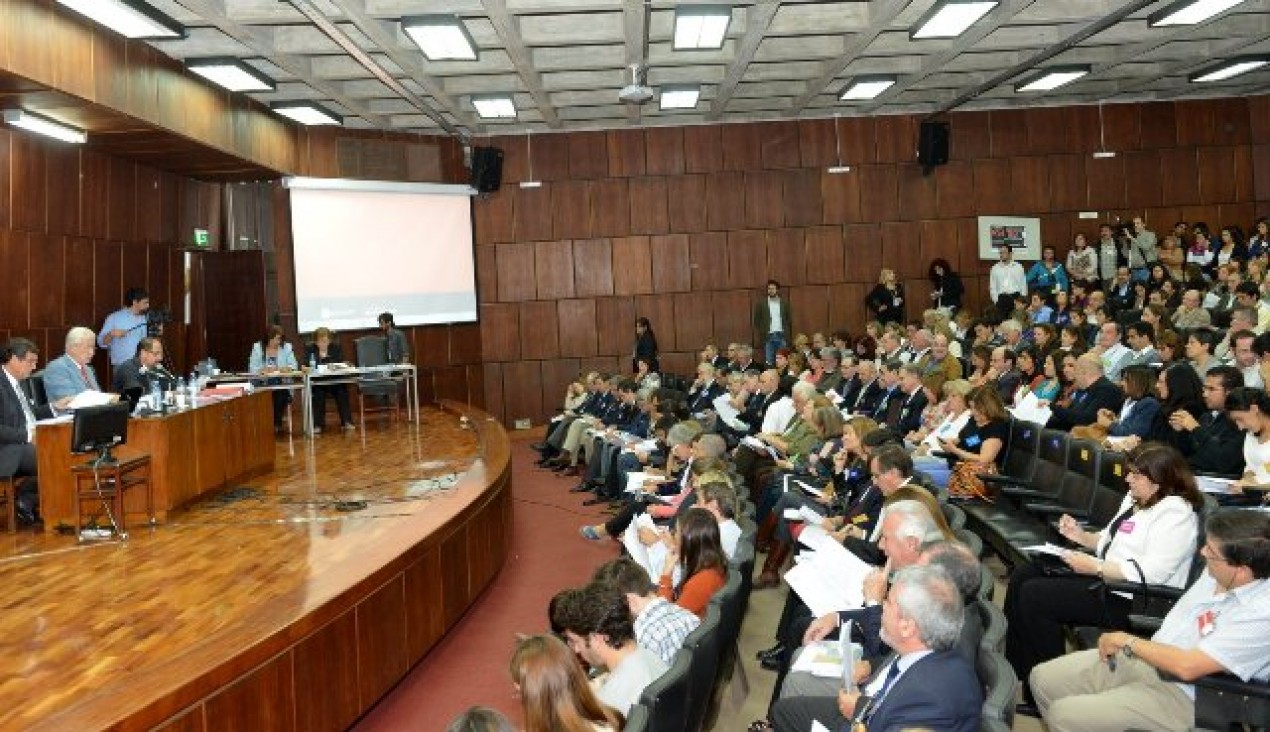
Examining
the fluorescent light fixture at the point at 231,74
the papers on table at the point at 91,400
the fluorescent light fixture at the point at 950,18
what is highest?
the fluorescent light fixture at the point at 950,18

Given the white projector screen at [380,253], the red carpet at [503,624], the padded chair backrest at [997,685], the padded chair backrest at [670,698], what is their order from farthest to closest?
the white projector screen at [380,253], the red carpet at [503,624], the padded chair backrest at [670,698], the padded chair backrest at [997,685]

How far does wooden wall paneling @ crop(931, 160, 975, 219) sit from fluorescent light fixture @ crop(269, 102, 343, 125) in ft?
25.4

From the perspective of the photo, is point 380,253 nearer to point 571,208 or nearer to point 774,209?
point 571,208

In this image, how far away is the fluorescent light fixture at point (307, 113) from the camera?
11.3 metres

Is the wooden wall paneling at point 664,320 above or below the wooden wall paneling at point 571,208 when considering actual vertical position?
below

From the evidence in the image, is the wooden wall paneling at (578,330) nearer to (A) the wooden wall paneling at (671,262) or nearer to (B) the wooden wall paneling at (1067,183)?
(A) the wooden wall paneling at (671,262)

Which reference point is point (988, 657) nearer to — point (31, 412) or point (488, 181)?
point (31, 412)

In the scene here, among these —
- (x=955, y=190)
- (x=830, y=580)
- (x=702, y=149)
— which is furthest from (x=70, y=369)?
(x=955, y=190)

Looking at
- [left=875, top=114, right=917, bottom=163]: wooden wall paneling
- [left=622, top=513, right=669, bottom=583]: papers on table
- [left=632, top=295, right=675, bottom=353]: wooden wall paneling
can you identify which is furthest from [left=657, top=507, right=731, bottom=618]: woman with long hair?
[left=875, top=114, right=917, bottom=163]: wooden wall paneling

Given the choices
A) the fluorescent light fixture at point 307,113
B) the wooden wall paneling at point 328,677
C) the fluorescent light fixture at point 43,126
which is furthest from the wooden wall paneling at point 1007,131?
the wooden wall paneling at point 328,677

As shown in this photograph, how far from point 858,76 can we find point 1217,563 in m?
9.62

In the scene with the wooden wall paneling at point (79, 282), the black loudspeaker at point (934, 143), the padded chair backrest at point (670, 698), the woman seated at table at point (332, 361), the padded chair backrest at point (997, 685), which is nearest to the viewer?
the padded chair backrest at point (997, 685)

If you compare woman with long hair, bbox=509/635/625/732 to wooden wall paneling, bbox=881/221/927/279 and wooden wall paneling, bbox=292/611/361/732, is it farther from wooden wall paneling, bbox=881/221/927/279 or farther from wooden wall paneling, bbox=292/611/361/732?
wooden wall paneling, bbox=881/221/927/279

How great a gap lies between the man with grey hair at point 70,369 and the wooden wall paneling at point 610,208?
820 cm
